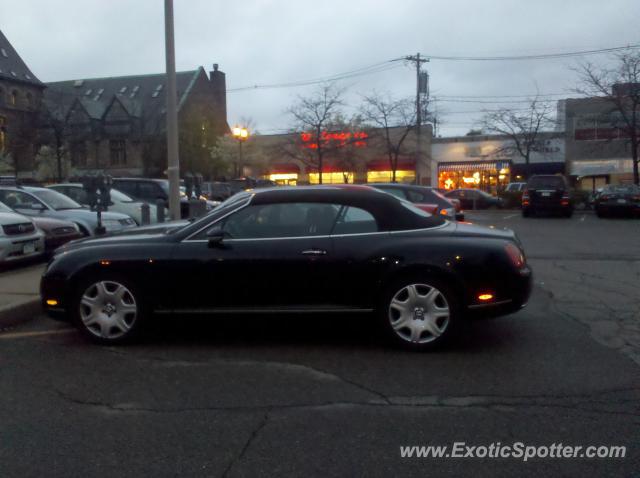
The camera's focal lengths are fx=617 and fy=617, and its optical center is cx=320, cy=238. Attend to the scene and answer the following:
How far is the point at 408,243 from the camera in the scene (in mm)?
5562

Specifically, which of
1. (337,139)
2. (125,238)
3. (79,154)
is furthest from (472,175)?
(125,238)

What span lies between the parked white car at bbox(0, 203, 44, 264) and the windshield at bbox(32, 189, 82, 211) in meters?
3.46

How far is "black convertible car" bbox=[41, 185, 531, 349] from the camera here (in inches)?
217

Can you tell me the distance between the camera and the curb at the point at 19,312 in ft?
21.8

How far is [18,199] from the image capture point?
1273 centimetres

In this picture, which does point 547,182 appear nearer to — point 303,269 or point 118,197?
point 118,197

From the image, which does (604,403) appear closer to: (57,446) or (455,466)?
(455,466)

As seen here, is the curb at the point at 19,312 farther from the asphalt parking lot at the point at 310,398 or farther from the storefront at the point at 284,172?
the storefront at the point at 284,172

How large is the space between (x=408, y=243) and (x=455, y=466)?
2.45 meters

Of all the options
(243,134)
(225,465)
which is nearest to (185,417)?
(225,465)

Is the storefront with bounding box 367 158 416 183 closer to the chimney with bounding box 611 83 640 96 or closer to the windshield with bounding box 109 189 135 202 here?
the chimney with bounding box 611 83 640 96

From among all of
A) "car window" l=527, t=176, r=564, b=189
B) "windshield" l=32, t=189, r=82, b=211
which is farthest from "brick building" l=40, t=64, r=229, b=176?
"windshield" l=32, t=189, r=82, b=211

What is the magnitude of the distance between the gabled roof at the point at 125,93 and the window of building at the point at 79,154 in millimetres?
3994

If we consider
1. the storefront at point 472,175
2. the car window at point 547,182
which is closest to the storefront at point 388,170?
the storefront at point 472,175
